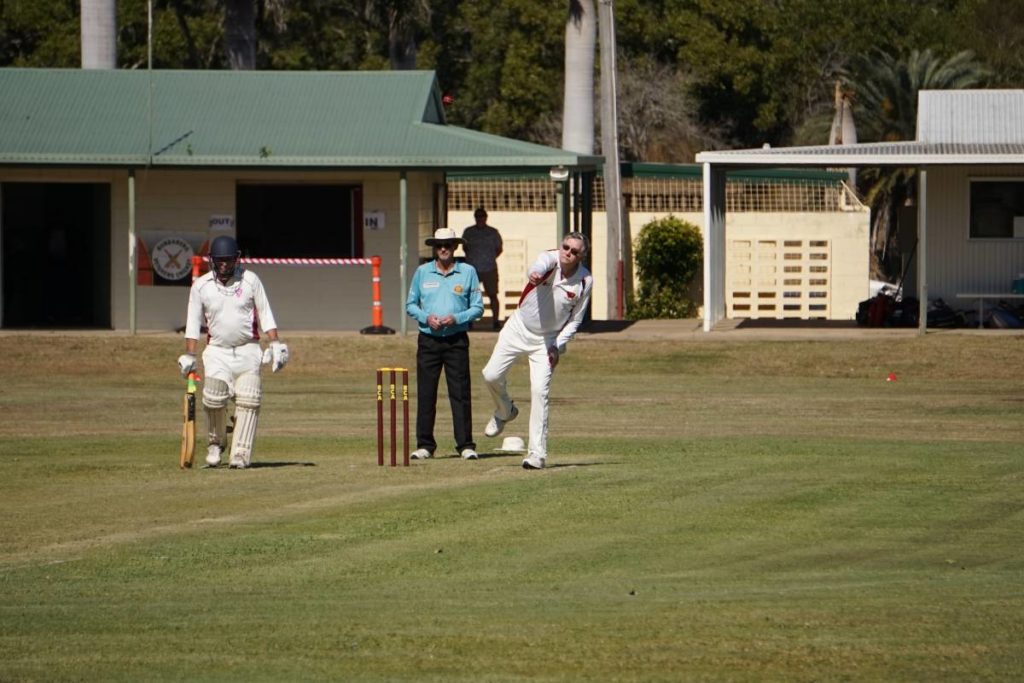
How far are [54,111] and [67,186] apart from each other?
1313mm

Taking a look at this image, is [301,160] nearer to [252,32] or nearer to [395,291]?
[395,291]

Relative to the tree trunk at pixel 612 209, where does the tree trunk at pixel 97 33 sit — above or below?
above

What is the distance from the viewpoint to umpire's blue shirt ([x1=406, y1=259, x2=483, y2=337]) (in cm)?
1540

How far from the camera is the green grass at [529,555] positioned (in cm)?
848

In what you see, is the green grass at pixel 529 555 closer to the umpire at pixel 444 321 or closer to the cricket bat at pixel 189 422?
the cricket bat at pixel 189 422

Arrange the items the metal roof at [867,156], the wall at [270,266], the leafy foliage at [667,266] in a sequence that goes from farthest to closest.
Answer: the leafy foliage at [667,266] < the wall at [270,266] < the metal roof at [867,156]

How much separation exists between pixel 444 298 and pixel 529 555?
15.5ft

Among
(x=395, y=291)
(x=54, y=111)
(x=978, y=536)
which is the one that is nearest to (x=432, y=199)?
(x=395, y=291)

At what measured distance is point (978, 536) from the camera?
11719mm

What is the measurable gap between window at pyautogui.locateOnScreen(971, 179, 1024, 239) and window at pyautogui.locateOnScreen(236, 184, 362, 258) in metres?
10.6

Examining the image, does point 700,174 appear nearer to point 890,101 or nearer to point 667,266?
point 667,266

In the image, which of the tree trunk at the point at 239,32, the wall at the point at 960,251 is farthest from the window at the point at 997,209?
the tree trunk at the point at 239,32

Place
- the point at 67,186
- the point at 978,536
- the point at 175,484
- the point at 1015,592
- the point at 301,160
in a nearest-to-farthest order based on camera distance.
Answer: the point at 1015,592
the point at 978,536
the point at 175,484
the point at 301,160
the point at 67,186

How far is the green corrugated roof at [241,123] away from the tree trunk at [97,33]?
3.52 metres
